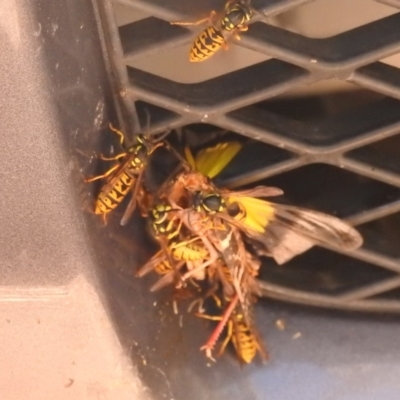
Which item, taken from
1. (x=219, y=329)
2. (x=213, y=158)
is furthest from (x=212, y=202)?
(x=219, y=329)

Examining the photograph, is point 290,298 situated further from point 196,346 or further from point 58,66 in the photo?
point 58,66

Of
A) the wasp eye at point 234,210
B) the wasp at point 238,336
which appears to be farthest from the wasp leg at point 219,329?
the wasp eye at point 234,210

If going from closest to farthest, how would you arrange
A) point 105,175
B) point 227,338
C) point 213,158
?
point 105,175 → point 213,158 → point 227,338

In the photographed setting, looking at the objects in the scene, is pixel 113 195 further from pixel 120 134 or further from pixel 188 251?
pixel 188 251

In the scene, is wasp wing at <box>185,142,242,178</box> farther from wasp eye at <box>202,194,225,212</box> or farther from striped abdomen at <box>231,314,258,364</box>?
striped abdomen at <box>231,314,258,364</box>

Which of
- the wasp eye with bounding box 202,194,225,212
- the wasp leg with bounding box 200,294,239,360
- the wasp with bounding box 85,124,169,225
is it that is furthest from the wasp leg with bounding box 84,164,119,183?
the wasp leg with bounding box 200,294,239,360

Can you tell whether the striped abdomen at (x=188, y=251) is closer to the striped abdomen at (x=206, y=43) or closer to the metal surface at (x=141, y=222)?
the metal surface at (x=141, y=222)

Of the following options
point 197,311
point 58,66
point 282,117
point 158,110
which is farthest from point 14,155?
point 197,311
